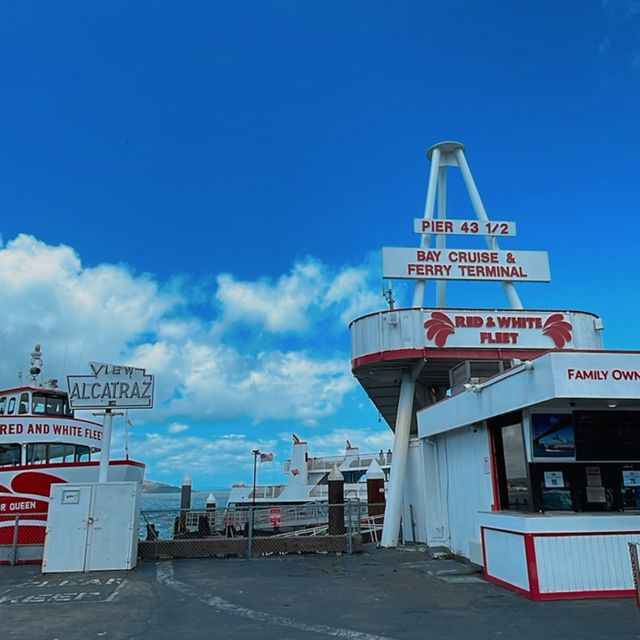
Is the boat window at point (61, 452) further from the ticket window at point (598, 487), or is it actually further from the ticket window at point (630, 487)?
the ticket window at point (630, 487)

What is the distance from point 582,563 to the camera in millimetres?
9703

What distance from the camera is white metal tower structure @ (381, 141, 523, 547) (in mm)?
17828

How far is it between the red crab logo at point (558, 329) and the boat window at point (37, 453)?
1582 centimetres

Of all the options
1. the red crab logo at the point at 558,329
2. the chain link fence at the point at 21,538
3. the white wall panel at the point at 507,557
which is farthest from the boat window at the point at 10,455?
the red crab logo at the point at 558,329

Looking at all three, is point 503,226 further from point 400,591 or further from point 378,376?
point 400,591

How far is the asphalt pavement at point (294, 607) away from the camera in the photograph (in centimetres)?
777

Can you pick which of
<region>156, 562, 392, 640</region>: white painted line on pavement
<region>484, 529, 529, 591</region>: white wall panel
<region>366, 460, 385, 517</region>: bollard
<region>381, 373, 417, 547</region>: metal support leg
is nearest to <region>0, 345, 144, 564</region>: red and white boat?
<region>156, 562, 392, 640</region>: white painted line on pavement

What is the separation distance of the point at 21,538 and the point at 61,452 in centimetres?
306

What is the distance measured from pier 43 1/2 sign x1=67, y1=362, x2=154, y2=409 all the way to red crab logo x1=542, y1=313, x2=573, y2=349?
1183cm

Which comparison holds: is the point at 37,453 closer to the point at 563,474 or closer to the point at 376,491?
the point at 376,491

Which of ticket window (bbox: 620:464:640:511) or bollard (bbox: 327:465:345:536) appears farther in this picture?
bollard (bbox: 327:465:345:536)

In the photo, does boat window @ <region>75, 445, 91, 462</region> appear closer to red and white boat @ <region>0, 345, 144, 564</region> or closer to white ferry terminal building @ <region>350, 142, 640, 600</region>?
red and white boat @ <region>0, 345, 144, 564</region>

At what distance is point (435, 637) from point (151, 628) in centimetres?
385

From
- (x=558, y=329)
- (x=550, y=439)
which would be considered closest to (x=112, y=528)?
(x=550, y=439)
